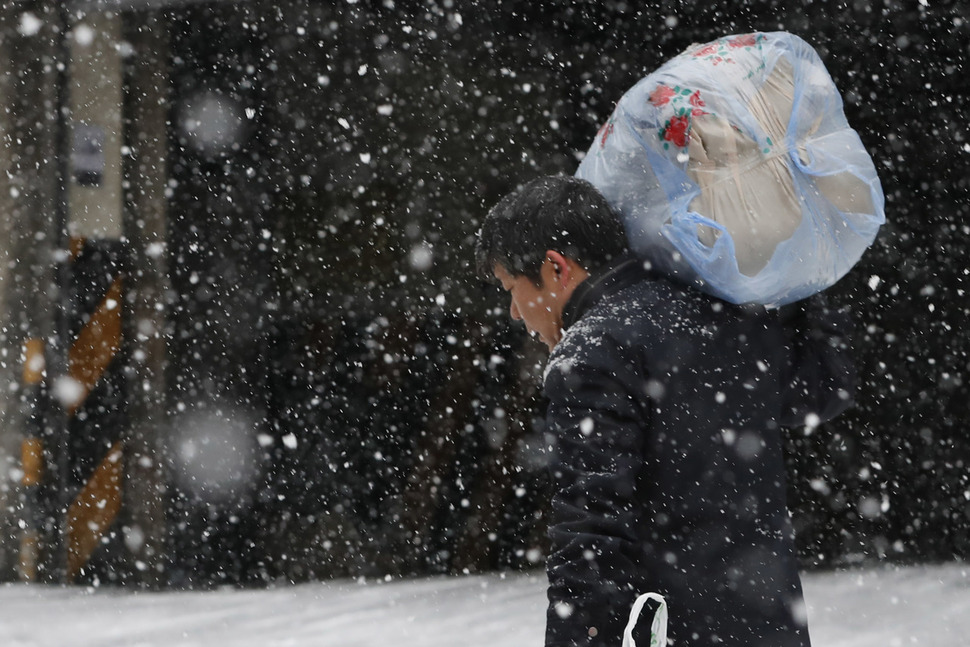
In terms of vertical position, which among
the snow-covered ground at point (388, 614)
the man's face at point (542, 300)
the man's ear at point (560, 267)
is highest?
the man's ear at point (560, 267)

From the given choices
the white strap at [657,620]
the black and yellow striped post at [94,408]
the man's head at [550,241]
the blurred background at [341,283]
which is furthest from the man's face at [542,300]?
the black and yellow striped post at [94,408]

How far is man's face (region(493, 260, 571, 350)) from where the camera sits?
147 cm

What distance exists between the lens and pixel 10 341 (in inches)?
145

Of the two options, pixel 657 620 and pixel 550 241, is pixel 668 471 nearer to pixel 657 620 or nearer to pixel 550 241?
pixel 657 620

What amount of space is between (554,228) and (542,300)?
0.12 m

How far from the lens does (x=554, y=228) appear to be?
1.44 meters

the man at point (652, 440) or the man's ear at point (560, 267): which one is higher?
the man's ear at point (560, 267)

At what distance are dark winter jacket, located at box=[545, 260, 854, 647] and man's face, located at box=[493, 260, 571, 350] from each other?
0.05 metres

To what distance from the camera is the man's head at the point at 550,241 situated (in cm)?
144

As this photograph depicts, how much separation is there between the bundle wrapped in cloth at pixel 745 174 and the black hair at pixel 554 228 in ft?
0.21

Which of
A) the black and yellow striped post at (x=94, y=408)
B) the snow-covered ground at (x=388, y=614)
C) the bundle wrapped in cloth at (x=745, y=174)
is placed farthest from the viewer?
the black and yellow striped post at (x=94, y=408)

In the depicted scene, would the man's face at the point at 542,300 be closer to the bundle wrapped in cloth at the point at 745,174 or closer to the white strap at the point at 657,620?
the bundle wrapped in cloth at the point at 745,174

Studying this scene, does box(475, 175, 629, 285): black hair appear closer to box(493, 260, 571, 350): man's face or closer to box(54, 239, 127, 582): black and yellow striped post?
box(493, 260, 571, 350): man's face

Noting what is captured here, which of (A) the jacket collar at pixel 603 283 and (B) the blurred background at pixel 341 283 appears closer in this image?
(A) the jacket collar at pixel 603 283
